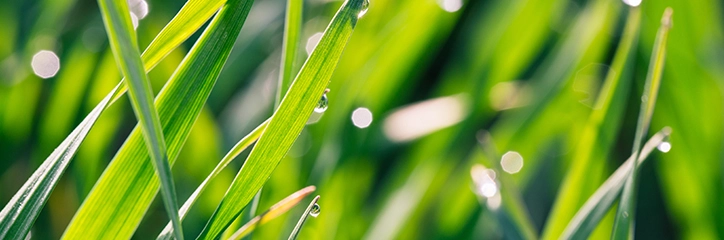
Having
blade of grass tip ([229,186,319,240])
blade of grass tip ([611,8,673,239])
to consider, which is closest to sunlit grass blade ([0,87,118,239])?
blade of grass tip ([229,186,319,240])

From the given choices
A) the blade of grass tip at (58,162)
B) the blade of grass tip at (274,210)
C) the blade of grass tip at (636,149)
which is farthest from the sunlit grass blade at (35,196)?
the blade of grass tip at (636,149)

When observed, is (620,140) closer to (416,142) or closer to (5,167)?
(416,142)

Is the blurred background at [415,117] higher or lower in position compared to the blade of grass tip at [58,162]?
higher

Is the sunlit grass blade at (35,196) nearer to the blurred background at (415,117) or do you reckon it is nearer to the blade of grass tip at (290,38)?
the blade of grass tip at (290,38)

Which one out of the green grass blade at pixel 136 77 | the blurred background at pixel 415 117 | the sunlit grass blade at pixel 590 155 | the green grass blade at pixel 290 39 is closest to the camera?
the green grass blade at pixel 136 77

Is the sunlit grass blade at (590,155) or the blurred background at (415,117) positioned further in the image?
the blurred background at (415,117)

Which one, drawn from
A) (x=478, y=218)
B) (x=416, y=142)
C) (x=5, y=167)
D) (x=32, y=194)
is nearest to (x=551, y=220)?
(x=478, y=218)
